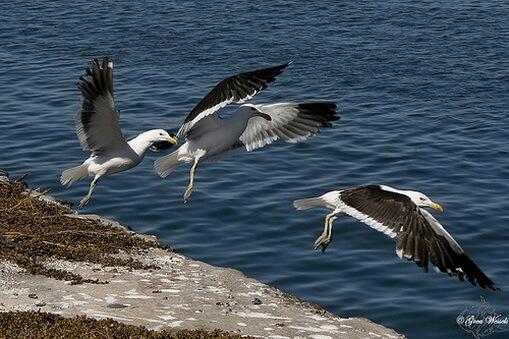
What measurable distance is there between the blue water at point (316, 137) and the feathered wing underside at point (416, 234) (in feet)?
8.22

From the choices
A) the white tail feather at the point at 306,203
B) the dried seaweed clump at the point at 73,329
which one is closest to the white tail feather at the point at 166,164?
the white tail feather at the point at 306,203

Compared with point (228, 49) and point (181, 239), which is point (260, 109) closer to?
point (181, 239)

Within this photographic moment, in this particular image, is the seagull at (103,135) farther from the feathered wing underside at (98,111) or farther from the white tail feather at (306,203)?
the white tail feather at (306,203)

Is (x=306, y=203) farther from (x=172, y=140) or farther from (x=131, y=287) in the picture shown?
(x=131, y=287)

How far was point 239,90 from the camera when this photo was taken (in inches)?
559

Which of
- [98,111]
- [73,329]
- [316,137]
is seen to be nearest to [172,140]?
[98,111]

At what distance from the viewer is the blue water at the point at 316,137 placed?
17.1m

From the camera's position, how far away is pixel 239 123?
587 inches

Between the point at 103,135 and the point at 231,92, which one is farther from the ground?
the point at 231,92

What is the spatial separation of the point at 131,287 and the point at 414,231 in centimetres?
318

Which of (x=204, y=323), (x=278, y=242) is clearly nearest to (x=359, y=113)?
(x=278, y=242)

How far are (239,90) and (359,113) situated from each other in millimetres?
10647

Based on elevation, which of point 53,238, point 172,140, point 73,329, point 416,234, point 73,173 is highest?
point 172,140

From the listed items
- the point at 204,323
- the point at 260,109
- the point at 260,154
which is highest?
the point at 260,109
